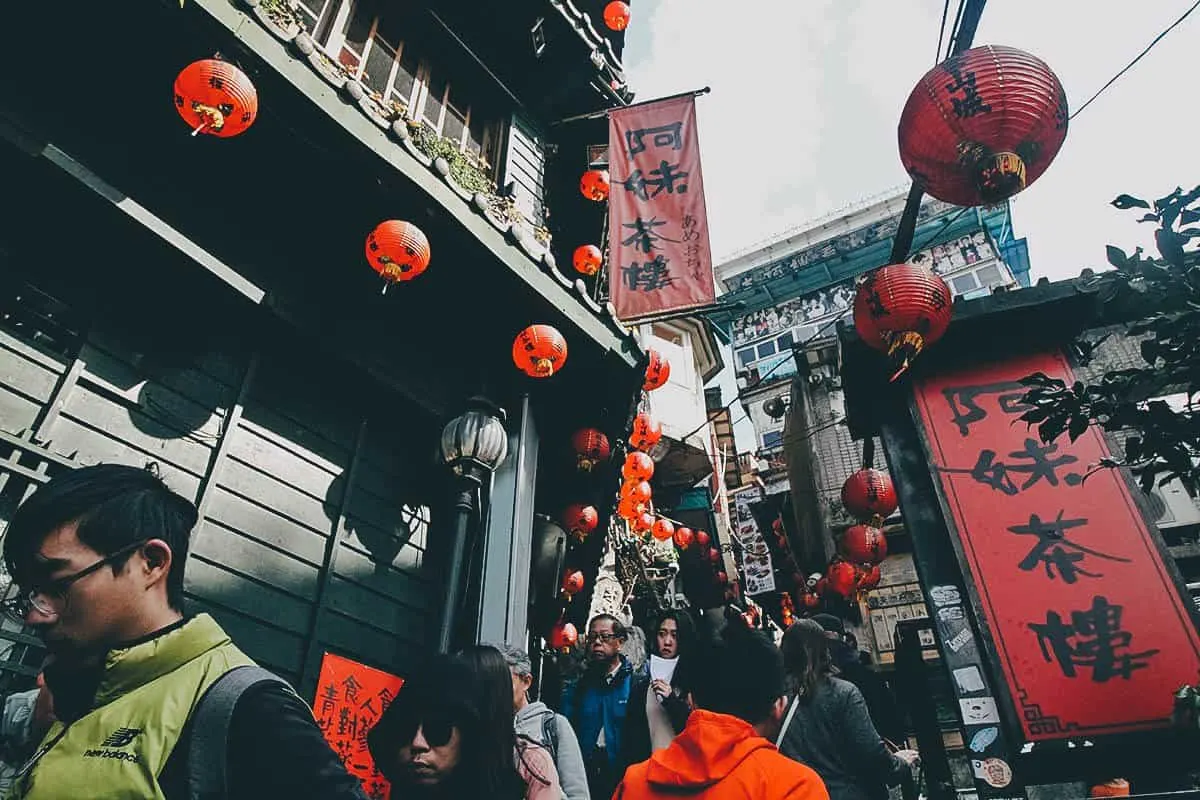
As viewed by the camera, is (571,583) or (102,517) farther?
(571,583)

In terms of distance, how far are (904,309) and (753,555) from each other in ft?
53.9

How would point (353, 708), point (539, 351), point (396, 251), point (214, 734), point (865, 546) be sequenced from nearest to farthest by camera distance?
point (214, 734) → point (353, 708) → point (396, 251) → point (539, 351) → point (865, 546)

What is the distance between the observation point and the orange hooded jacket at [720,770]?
2570 millimetres

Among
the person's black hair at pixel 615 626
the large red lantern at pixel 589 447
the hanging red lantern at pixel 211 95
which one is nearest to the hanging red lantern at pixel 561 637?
the large red lantern at pixel 589 447

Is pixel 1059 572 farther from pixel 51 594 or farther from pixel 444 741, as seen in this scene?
pixel 51 594

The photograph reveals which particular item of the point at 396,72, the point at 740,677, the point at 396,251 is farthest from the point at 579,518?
the point at 740,677

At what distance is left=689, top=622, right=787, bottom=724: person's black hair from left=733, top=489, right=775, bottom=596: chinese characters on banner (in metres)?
18.1

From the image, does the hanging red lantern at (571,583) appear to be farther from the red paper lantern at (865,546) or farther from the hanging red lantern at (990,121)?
the hanging red lantern at (990,121)

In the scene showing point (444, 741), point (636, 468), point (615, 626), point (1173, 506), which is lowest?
point (444, 741)

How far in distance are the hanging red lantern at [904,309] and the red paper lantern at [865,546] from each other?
5.99m

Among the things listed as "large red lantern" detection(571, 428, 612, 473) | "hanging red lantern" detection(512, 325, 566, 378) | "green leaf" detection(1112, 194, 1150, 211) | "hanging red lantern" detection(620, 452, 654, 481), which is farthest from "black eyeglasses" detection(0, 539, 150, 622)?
"hanging red lantern" detection(620, 452, 654, 481)

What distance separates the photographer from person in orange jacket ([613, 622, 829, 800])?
2.59 meters

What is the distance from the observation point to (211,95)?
187 inches

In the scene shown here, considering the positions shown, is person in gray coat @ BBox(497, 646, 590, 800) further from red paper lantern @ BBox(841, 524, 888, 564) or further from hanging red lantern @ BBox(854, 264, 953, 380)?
red paper lantern @ BBox(841, 524, 888, 564)
